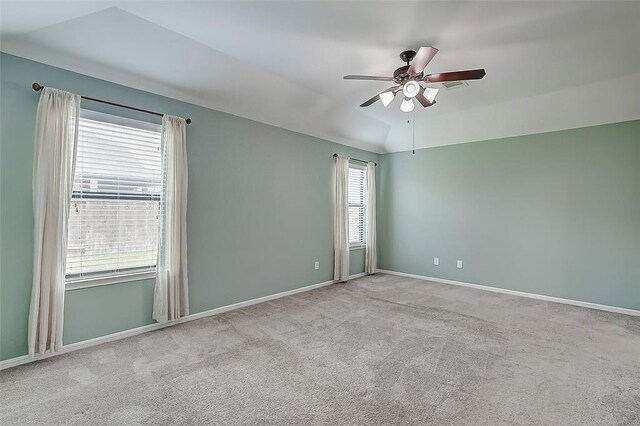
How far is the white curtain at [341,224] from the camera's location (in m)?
5.57

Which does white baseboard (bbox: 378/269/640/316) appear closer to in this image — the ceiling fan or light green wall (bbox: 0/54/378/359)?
light green wall (bbox: 0/54/378/359)

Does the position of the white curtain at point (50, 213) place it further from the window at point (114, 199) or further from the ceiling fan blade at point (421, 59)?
the ceiling fan blade at point (421, 59)

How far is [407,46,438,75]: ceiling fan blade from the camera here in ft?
8.11

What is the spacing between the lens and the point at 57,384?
7.61 feet

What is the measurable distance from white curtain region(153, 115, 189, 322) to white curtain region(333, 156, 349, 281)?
9.07ft

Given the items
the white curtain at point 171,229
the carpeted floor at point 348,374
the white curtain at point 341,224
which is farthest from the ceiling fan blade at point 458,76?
the white curtain at point 341,224

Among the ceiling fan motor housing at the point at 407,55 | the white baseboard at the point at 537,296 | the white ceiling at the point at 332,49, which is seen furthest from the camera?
the white baseboard at the point at 537,296

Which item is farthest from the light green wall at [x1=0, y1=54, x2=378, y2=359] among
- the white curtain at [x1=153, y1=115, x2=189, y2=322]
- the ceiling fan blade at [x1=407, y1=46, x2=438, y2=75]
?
the ceiling fan blade at [x1=407, y1=46, x2=438, y2=75]

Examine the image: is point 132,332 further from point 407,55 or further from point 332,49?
point 407,55

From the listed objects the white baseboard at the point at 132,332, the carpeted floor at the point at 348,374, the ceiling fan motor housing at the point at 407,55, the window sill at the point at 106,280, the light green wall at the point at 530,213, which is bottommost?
the carpeted floor at the point at 348,374

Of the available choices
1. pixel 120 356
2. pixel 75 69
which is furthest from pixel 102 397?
pixel 75 69

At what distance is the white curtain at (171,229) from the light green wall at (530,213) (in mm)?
4324

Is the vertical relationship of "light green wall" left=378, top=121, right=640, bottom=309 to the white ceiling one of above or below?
below

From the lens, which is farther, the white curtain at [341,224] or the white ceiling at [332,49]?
the white curtain at [341,224]
